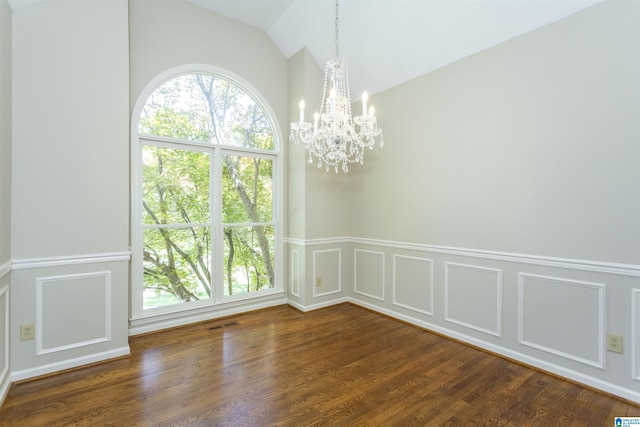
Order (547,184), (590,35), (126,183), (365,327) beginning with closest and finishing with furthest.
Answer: (590,35) < (547,184) < (126,183) < (365,327)

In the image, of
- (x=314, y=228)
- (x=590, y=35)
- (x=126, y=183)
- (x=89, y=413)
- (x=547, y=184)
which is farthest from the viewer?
(x=314, y=228)

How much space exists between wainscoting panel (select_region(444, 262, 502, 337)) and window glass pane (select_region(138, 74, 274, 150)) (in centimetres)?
269

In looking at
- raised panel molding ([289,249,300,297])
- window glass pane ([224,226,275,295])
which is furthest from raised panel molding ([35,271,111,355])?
raised panel molding ([289,249,300,297])

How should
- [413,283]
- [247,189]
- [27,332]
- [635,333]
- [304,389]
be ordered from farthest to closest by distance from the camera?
[247,189] < [413,283] < [27,332] < [304,389] < [635,333]

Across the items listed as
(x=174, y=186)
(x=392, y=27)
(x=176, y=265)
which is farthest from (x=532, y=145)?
(x=176, y=265)

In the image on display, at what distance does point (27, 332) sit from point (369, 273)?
3298 mm

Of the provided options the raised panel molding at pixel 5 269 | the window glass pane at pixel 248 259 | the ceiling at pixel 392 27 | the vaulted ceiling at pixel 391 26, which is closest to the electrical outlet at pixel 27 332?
the raised panel molding at pixel 5 269

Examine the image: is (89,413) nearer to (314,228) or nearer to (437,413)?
(437,413)

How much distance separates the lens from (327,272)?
398cm

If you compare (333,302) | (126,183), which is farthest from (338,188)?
(126,183)

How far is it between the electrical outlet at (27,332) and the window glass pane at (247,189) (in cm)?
184

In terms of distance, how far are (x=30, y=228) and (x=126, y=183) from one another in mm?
722

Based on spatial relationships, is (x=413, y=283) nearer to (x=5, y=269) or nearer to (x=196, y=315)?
(x=196, y=315)

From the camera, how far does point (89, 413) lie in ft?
6.15
